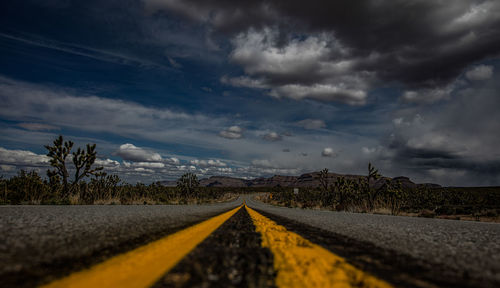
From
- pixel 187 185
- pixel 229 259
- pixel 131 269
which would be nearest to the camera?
pixel 131 269

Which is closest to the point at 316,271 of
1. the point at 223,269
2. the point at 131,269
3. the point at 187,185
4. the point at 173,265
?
the point at 223,269

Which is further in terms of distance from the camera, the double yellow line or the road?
the road

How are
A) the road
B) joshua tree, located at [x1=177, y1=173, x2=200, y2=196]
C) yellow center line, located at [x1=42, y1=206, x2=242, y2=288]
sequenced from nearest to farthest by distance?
yellow center line, located at [x1=42, y1=206, x2=242, y2=288]
the road
joshua tree, located at [x1=177, y1=173, x2=200, y2=196]

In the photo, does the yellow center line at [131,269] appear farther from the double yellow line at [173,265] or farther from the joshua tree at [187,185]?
the joshua tree at [187,185]

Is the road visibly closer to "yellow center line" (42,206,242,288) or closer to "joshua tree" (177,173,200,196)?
"yellow center line" (42,206,242,288)

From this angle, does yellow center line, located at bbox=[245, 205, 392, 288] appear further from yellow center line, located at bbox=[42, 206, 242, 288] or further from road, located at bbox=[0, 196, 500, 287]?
yellow center line, located at bbox=[42, 206, 242, 288]

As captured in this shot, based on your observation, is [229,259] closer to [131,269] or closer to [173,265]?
[173,265]

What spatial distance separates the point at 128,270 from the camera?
1.52 meters

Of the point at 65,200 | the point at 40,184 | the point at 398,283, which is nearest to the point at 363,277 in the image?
the point at 398,283

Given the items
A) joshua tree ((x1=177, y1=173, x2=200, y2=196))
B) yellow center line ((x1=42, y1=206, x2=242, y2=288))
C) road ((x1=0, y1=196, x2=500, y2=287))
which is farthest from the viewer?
joshua tree ((x1=177, y1=173, x2=200, y2=196))

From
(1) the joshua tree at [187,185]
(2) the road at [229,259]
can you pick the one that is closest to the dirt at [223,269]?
(2) the road at [229,259]

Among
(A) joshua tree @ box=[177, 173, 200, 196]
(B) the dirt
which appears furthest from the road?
(A) joshua tree @ box=[177, 173, 200, 196]

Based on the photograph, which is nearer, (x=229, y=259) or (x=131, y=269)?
(x=131, y=269)

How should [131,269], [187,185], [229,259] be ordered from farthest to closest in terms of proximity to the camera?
[187,185] → [229,259] → [131,269]
